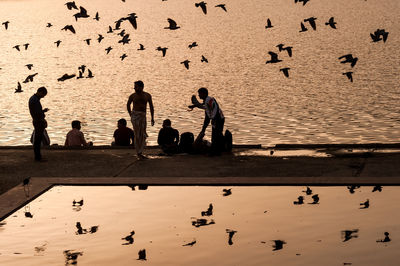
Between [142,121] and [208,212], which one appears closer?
[208,212]

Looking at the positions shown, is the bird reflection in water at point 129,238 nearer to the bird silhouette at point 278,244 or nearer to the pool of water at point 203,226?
the pool of water at point 203,226

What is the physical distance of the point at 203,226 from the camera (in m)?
15.7

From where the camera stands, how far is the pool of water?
13742 mm

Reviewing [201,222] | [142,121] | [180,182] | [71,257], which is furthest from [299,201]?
[142,121]

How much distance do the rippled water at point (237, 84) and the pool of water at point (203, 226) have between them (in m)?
21.5

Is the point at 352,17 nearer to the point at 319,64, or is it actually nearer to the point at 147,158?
the point at 319,64

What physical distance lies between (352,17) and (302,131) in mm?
122711

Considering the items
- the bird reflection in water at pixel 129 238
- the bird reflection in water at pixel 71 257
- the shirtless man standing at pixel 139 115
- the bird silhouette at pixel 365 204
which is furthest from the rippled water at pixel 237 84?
the bird reflection in water at pixel 71 257

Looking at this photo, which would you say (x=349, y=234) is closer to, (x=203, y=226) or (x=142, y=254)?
(x=203, y=226)

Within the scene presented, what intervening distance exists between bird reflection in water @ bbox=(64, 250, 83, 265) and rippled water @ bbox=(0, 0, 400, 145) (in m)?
25.4

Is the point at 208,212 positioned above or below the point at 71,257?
above

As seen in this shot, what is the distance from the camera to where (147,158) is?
22438 millimetres

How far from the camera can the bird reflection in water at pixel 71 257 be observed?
1355 centimetres

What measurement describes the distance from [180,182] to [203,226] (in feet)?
10.9
